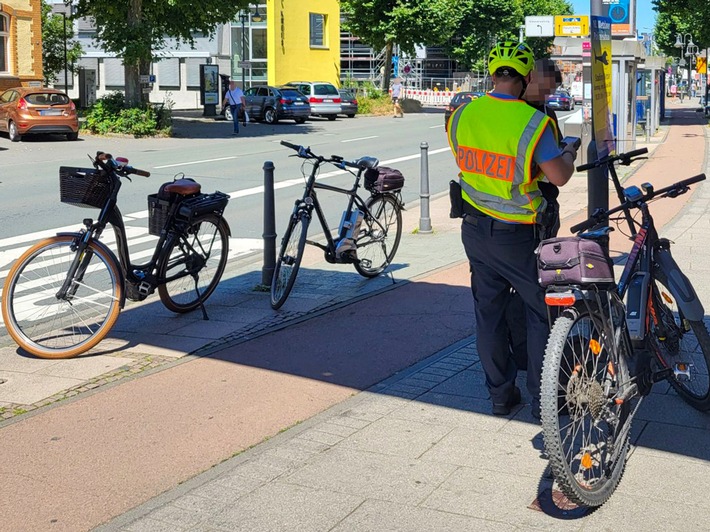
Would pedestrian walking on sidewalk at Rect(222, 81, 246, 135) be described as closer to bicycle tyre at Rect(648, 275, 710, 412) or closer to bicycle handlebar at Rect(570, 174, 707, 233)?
bicycle tyre at Rect(648, 275, 710, 412)

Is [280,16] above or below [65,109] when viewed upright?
above

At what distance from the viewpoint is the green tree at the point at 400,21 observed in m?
53.2

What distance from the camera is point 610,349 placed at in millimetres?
4281

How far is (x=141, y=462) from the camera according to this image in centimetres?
482

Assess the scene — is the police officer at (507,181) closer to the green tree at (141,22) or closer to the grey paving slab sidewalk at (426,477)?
the grey paving slab sidewalk at (426,477)

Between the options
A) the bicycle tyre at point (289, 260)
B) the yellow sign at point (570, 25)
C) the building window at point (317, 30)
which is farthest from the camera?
the building window at point (317, 30)

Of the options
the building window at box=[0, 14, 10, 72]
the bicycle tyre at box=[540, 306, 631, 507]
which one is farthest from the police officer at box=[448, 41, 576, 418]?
the building window at box=[0, 14, 10, 72]

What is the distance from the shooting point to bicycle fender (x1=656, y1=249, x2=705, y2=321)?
16.6 feet

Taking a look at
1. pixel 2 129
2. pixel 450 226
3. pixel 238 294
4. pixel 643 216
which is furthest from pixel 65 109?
pixel 643 216

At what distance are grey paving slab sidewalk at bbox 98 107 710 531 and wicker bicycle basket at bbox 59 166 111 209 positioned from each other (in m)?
2.32

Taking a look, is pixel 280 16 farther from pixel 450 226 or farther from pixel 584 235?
pixel 584 235

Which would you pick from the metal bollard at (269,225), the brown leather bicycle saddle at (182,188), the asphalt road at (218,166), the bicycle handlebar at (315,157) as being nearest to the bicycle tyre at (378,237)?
the bicycle handlebar at (315,157)

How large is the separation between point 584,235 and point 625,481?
3.46 ft

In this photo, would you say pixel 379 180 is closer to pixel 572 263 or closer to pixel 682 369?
pixel 682 369
